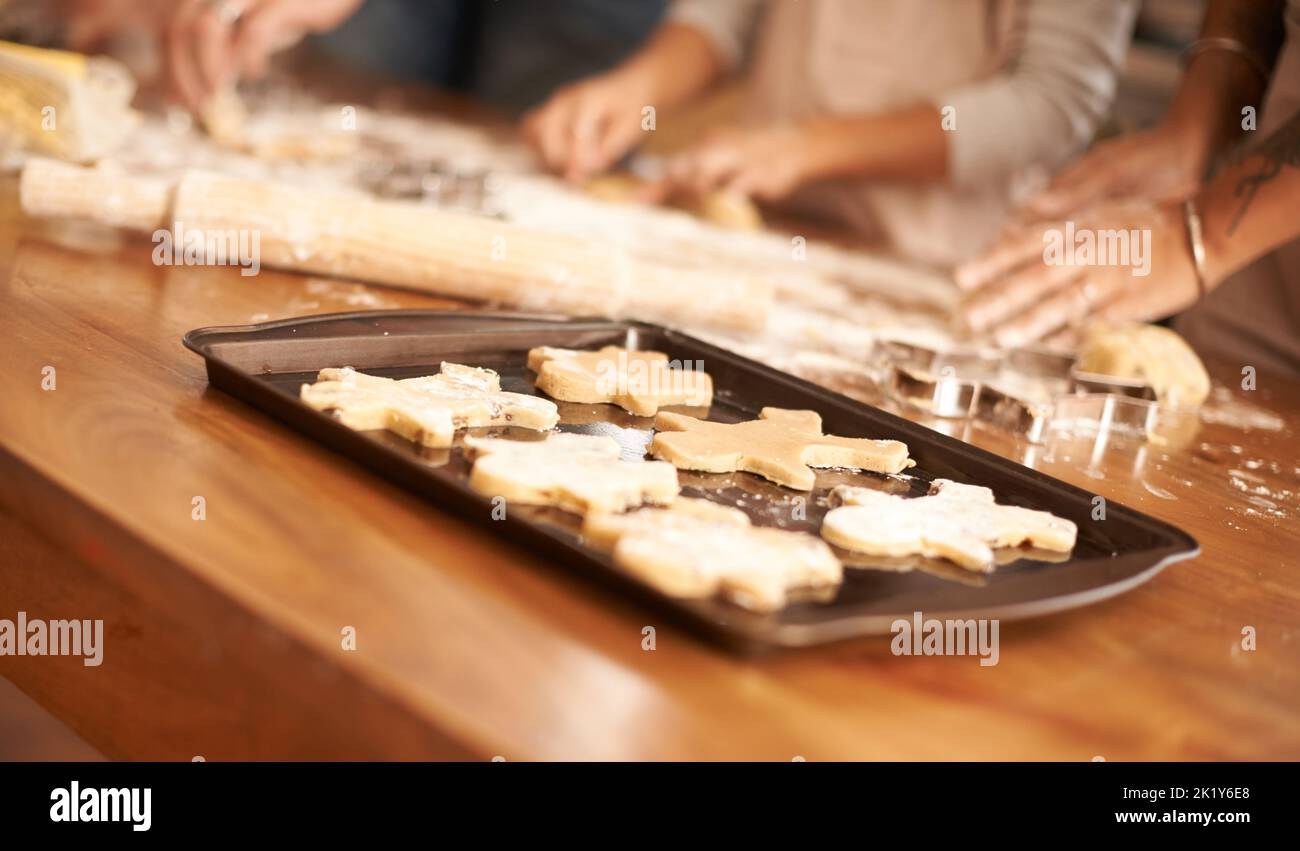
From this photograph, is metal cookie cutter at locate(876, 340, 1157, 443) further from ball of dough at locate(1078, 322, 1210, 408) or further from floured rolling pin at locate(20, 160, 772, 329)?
floured rolling pin at locate(20, 160, 772, 329)

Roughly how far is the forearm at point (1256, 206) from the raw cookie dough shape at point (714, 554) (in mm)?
940

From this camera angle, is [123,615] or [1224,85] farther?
[1224,85]

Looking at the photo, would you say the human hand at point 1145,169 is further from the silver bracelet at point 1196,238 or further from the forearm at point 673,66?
the forearm at point 673,66

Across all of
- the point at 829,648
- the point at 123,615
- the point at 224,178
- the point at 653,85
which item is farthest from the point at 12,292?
the point at 653,85

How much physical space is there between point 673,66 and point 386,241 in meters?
1.30

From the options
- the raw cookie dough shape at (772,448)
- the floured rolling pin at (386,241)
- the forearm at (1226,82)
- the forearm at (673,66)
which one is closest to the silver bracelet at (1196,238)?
the forearm at (1226,82)

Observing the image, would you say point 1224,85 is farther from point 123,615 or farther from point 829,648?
point 123,615

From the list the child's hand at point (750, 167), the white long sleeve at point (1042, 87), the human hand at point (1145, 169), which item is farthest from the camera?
the child's hand at point (750, 167)

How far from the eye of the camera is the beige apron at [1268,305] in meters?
1.66

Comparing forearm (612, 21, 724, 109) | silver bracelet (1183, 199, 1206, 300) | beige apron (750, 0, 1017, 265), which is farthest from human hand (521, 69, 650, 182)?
silver bracelet (1183, 199, 1206, 300)

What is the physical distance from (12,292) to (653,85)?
5.15 feet

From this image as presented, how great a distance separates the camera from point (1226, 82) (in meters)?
1.81

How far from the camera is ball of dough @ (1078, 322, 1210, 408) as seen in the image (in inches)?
53.4
